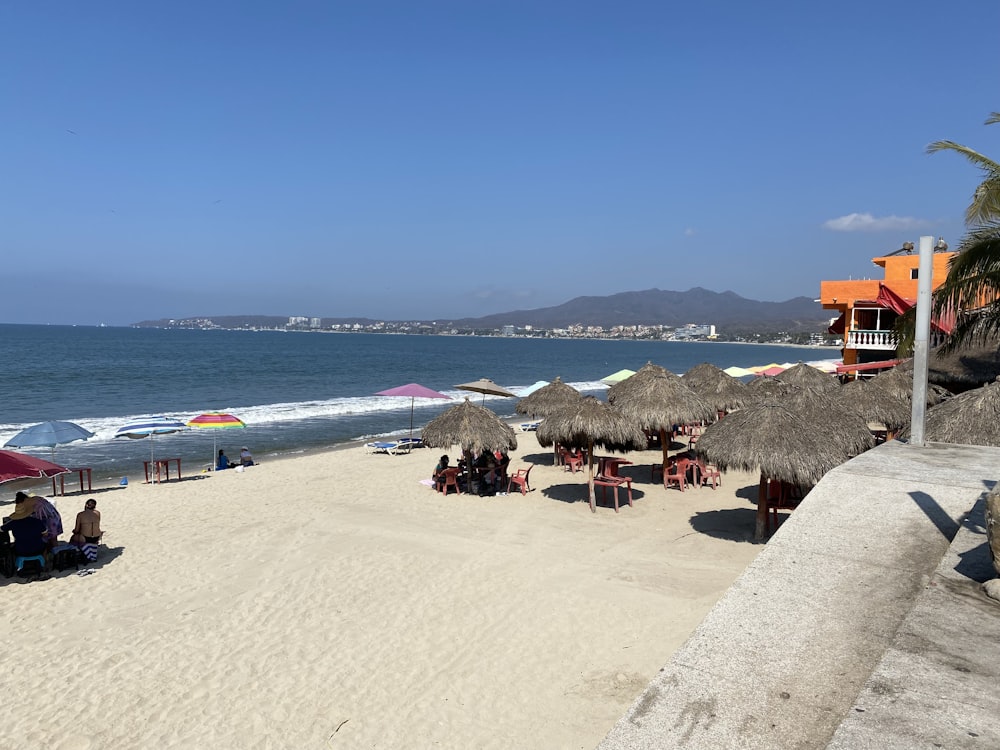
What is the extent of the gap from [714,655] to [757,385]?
50.3ft

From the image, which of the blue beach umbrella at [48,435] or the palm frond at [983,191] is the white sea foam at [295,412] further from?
the palm frond at [983,191]

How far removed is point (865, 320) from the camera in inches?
1000

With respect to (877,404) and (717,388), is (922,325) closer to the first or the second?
(877,404)

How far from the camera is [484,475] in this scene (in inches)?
503

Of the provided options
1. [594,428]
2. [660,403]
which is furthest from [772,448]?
[660,403]

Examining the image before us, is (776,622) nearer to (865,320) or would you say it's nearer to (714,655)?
(714,655)

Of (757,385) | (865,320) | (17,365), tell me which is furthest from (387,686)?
(17,365)

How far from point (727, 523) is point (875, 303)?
1645 centimetres

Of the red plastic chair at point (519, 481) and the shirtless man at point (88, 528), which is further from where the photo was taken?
the red plastic chair at point (519, 481)

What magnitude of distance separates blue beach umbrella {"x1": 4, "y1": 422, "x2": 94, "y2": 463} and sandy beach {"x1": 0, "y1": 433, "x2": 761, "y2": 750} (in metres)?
2.07

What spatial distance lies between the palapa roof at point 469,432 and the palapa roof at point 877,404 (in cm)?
726

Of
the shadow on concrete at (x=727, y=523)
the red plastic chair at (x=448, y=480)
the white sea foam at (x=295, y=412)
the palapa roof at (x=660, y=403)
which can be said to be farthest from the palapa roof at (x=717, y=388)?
the white sea foam at (x=295, y=412)

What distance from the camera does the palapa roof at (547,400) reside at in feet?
57.9

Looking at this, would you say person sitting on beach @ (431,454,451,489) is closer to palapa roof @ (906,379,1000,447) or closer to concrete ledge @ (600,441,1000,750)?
palapa roof @ (906,379,1000,447)
